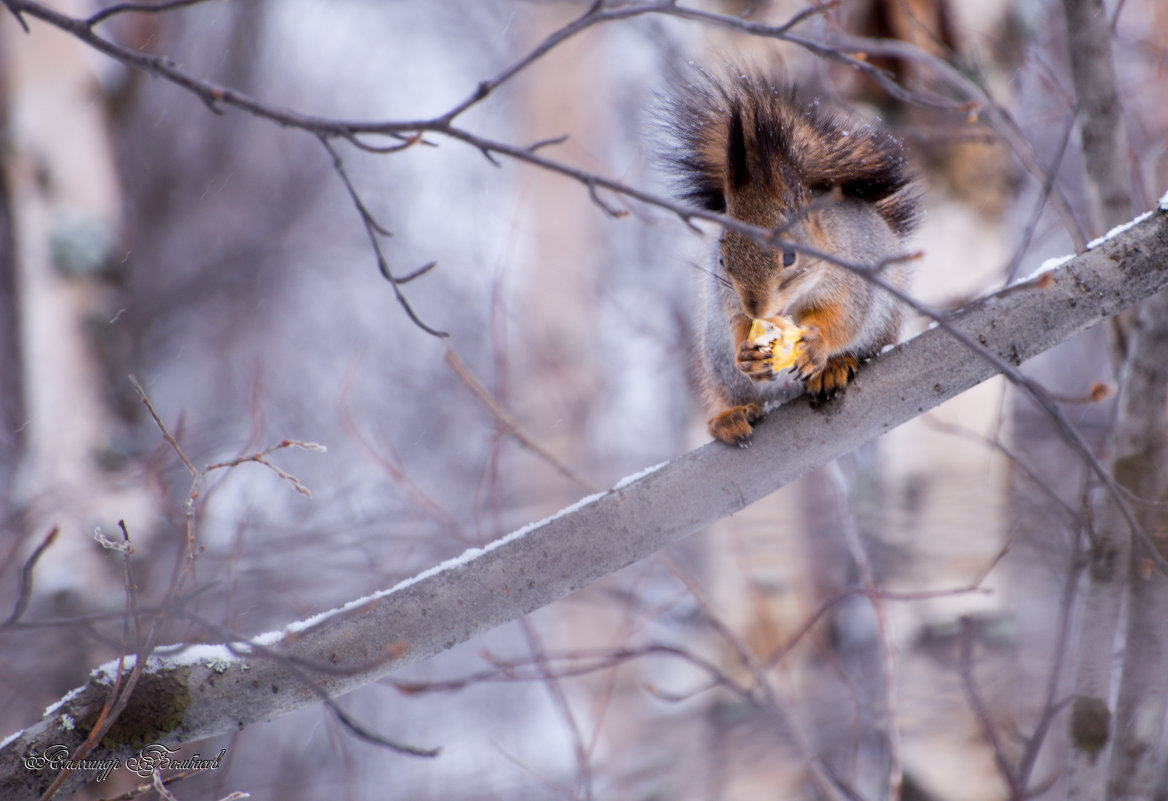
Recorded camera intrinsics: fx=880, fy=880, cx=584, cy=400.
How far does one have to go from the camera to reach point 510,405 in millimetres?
3879

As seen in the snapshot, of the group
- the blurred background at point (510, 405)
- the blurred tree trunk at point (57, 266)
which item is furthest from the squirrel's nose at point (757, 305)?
the blurred tree trunk at point (57, 266)

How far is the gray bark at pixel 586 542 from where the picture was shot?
3.95 ft

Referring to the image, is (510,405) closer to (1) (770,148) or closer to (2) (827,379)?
(1) (770,148)

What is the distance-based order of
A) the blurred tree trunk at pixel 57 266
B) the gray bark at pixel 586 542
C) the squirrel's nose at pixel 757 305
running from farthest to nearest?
1. the blurred tree trunk at pixel 57 266
2. the squirrel's nose at pixel 757 305
3. the gray bark at pixel 586 542

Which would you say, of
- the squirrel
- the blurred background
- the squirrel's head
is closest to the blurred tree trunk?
the blurred background

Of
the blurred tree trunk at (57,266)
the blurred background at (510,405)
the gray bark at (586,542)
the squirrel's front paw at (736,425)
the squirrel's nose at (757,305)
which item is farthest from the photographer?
the blurred tree trunk at (57,266)

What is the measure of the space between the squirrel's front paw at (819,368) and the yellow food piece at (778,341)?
0.05ft

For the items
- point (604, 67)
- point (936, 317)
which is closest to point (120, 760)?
point (936, 317)

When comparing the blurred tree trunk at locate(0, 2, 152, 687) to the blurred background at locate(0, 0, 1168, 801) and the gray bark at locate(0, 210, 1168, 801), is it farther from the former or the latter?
the gray bark at locate(0, 210, 1168, 801)

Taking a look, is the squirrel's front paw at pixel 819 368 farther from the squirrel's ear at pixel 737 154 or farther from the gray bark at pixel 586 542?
the squirrel's ear at pixel 737 154

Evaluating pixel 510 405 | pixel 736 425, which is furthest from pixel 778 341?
pixel 510 405

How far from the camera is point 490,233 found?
5496mm

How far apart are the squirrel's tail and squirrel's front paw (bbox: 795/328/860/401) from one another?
276 millimetres

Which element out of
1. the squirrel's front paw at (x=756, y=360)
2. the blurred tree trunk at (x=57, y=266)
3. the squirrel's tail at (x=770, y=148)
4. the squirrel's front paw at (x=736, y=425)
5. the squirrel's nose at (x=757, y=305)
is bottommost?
the squirrel's front paw at (x=736, y=425)
